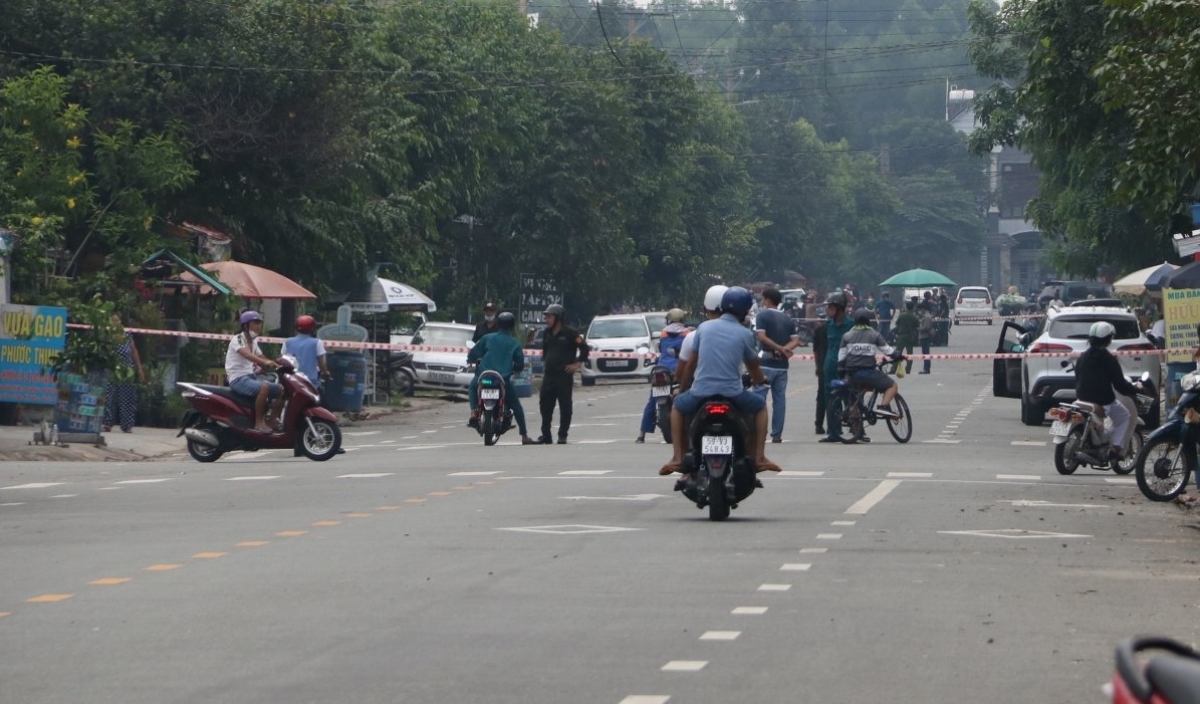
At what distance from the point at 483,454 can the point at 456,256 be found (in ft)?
108

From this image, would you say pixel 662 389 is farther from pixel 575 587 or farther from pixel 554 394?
pixel 575 587

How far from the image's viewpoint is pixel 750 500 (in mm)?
15594

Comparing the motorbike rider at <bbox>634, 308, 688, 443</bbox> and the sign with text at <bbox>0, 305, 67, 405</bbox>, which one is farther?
the motorbike rider at <bbox>634, 308, 688, 443</bbox>

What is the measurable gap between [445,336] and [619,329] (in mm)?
6798

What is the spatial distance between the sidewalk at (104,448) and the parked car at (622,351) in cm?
1774

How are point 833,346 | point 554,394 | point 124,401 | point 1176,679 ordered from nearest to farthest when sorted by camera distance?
point 1176,679
point 554,394
point 833,346
point 124,401

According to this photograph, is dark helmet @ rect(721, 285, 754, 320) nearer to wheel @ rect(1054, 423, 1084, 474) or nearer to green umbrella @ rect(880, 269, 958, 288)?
wheel @ rect(1054, 423, 1084, 474)

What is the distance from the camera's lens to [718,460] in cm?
1349

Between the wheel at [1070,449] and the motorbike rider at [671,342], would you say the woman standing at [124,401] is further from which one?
the wheel at [1070,449]

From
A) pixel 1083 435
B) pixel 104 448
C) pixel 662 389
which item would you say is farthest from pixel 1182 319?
pixel 104 448

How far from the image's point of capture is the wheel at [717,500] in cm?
1353

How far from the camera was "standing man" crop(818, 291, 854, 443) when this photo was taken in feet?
75.7

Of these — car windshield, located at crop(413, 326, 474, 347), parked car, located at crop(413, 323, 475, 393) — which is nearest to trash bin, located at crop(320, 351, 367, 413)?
parked car, located at crop(413, 323, 475, 393)

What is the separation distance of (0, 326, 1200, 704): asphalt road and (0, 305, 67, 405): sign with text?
4.22 metres
